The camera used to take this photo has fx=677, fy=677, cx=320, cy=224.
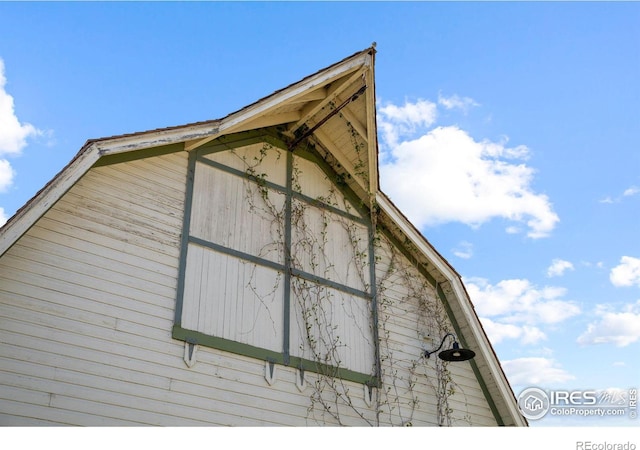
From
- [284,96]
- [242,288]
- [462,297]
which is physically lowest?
[242,288]

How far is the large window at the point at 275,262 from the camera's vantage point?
26.0 feet

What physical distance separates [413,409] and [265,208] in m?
3.31

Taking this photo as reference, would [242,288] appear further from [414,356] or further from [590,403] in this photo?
[590,403]

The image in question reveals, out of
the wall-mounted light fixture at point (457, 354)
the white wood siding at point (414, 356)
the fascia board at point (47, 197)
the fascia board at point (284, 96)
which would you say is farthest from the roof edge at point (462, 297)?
the fascia board at point (47, 197)

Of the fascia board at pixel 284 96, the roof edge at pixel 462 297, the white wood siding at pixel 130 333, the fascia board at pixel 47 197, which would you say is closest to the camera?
the fascia board at pixel 47 197

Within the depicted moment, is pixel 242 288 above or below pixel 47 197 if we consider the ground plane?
below

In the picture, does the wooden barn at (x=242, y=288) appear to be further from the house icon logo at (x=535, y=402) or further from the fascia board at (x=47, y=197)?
the house icon logo at (x=535, y=402)

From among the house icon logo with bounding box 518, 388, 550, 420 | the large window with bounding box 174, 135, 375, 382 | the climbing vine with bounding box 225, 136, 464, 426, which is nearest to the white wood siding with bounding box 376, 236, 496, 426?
the climbing vine with bounding box 225, 136, 464, 426

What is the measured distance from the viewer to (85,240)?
7246mm

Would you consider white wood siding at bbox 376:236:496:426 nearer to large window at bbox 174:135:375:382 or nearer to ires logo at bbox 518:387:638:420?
large window at bbox 174:135:375:382

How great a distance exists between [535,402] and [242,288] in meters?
3.73

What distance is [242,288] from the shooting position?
324 inches

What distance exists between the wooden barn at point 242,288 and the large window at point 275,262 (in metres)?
0.02

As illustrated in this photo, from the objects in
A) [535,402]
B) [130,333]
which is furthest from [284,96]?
[535,402]
